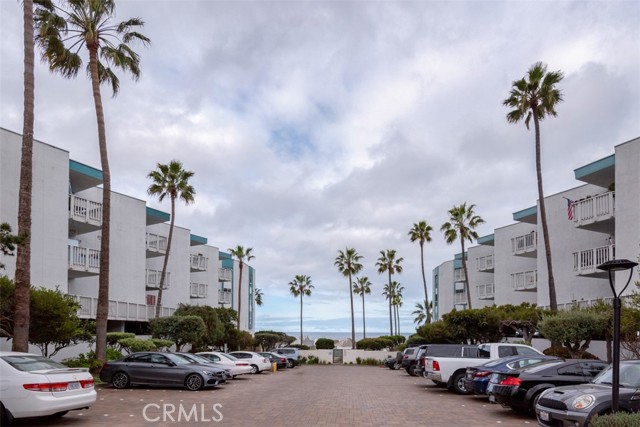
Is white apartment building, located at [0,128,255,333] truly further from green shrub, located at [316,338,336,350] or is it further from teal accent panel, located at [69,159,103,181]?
green shrub, located at [316,338,336,350]

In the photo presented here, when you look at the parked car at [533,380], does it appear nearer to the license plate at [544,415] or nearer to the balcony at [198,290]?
the license plate at [544,415]

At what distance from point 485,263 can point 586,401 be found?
44937 millimetres

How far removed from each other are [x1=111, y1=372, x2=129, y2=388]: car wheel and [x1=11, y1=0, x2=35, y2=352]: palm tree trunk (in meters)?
4.30

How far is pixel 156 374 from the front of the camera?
21219mm

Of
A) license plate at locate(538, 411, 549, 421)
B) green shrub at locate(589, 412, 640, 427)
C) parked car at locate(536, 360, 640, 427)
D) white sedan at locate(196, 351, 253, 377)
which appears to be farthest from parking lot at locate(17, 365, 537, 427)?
white sedan at locate(196, 351, 253, 377)

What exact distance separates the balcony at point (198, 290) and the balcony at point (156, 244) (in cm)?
899

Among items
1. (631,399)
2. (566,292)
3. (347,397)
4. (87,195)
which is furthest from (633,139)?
(87,195)

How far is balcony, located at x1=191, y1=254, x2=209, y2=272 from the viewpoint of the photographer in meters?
54.9

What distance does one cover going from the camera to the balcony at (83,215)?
33812 mm

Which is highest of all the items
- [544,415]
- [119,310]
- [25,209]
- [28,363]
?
[25,209]

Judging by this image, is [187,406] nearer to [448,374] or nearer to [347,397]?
[347,397]

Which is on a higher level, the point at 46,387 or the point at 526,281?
the point at 526,281

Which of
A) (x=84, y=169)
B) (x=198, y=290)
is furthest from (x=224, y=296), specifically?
(x=84, y=169)

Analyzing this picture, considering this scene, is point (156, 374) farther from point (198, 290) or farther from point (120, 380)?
point (198, 290)
